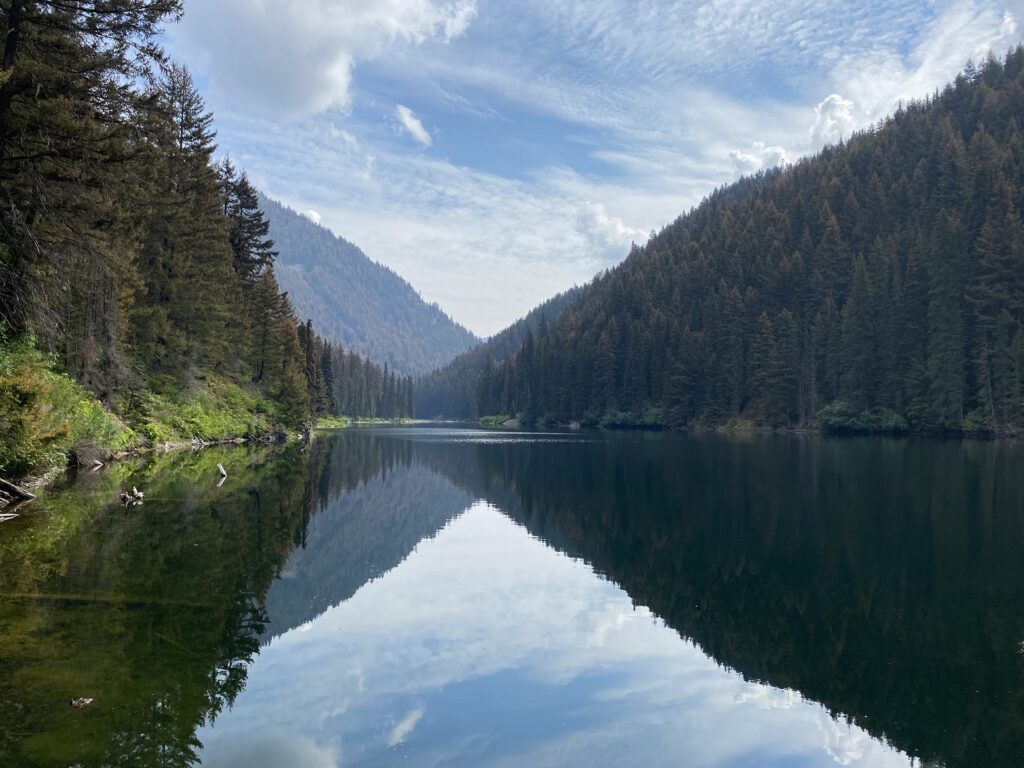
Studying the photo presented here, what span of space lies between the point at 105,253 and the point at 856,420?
8977 cm

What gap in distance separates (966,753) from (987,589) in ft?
26.4

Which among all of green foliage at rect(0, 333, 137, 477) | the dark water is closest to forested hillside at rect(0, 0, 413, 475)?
green foliage at rect(0, 333, 137, 477)

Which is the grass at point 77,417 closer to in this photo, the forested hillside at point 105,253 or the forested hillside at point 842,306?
the forested hillside at point 105,253

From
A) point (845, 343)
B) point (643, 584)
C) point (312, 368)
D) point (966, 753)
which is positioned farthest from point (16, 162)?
point (845, 343)

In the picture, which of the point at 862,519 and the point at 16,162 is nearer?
the point at 16,162

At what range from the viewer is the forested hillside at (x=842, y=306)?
82.3m

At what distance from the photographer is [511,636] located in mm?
13445

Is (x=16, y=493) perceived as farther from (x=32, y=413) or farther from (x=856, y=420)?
(x=856, y=420)

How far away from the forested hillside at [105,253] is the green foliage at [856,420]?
231ft

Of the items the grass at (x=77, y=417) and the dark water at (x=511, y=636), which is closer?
the dark water at (x=511, y=636)

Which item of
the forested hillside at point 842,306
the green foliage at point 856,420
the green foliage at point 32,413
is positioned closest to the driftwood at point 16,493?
the green foliage at point 32,413

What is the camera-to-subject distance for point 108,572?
14.5m

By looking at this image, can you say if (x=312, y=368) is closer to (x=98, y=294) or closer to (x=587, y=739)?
(x=98, y=294)

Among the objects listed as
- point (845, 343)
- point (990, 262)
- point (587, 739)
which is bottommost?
point (587, 739)
